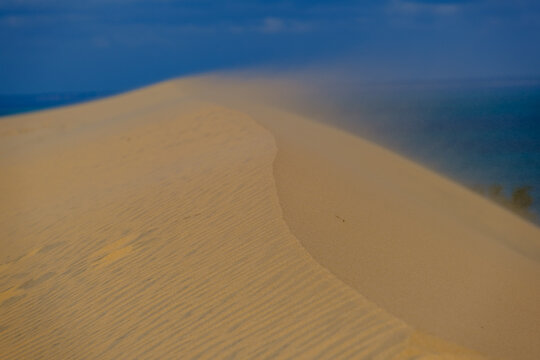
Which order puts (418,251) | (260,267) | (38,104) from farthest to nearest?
(38,104), (418,251), (260,267)

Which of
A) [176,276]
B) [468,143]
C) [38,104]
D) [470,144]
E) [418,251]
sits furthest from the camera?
[38,104]

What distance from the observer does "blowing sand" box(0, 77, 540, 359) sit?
162 inches

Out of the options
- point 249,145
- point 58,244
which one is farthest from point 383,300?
point 249,145

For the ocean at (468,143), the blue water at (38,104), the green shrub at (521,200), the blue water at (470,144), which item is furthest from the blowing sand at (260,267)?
the blue water at (38,104)

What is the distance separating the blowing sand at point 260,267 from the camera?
411 cm

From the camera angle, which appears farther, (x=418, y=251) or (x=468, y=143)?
(x=468, y=143)

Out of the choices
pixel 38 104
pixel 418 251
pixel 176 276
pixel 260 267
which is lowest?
pixel 38 104

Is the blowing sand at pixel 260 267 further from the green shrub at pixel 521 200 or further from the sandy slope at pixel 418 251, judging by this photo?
the green shrub at pixel 521 200

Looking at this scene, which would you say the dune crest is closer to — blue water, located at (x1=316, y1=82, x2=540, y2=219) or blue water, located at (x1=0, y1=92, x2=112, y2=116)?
blue water, located at (x1=316, y1=82, x2=540, y2=219)

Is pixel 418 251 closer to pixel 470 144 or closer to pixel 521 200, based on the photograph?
pixel 521 200

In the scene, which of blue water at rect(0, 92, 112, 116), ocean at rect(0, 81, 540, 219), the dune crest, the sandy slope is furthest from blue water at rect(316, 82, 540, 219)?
blue water at rect(0, 92, 112, 116)

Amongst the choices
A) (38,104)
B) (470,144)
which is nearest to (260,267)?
(470,144)

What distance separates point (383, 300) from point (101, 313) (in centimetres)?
263

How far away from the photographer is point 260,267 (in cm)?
502
